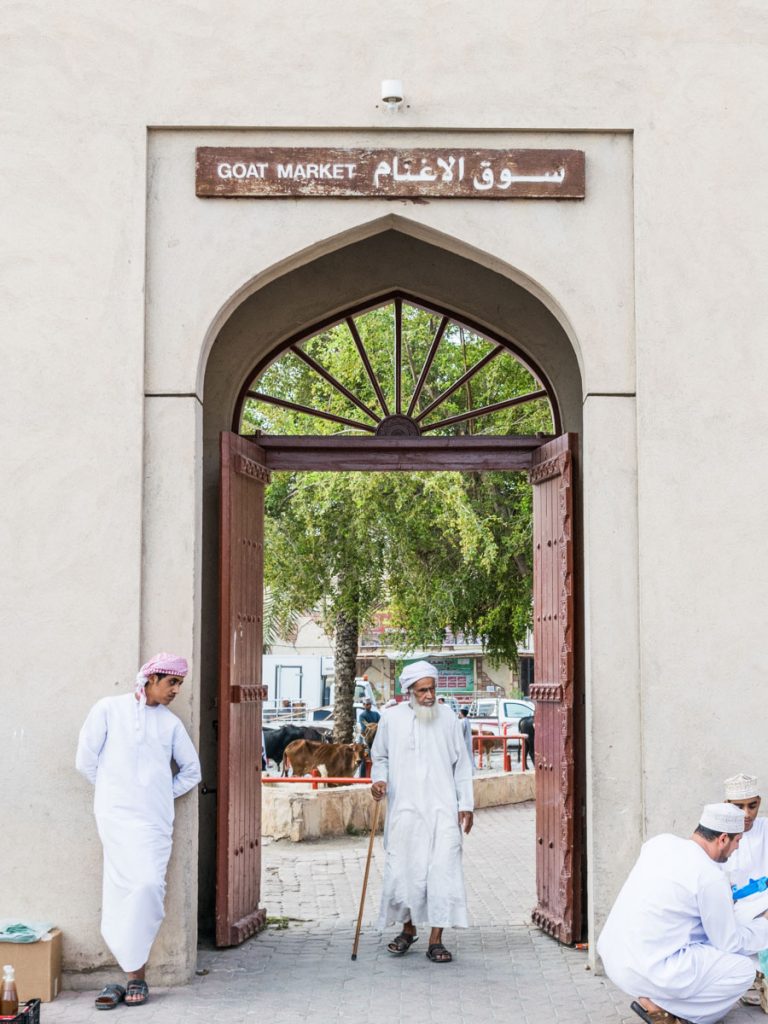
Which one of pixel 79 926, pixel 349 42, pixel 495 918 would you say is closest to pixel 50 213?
pixel 349 42

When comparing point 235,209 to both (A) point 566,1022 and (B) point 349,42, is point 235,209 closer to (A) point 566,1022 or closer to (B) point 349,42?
(B) point 349,42

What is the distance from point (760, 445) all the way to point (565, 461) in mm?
1209

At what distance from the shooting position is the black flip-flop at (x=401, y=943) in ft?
24.0

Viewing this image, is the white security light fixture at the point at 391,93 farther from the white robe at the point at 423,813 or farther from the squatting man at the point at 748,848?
the squatting man at the point at 748,848

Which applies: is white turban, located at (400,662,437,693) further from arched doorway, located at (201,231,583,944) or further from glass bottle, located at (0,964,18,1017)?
glass bottle, located at (0,964,18,1017)

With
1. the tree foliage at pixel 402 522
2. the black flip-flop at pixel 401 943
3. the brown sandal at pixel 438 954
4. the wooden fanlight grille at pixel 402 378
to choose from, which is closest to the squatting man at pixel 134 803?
the black flip-flop at pixel 401 943

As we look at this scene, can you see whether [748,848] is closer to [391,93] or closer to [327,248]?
[327,248]

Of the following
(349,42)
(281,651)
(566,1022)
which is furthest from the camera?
(281,651)

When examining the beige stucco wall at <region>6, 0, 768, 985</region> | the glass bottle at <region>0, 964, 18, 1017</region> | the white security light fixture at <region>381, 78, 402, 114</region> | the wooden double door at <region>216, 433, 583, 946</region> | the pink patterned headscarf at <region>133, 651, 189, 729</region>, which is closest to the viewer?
the glass bottle at <region>0, 964, 18, 1017</region>

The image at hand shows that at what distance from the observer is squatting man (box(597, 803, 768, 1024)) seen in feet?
17.7

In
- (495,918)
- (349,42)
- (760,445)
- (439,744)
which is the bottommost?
(495,918)

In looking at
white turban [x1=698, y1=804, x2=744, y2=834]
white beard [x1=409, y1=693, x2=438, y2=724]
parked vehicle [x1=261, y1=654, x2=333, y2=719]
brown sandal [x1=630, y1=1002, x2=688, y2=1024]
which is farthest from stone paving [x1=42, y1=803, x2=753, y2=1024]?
parked vehicle [x1=261, y1=654, x2=333, y2=719]

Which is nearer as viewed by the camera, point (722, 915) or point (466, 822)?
point (722, 915)

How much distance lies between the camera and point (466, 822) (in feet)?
24.2
